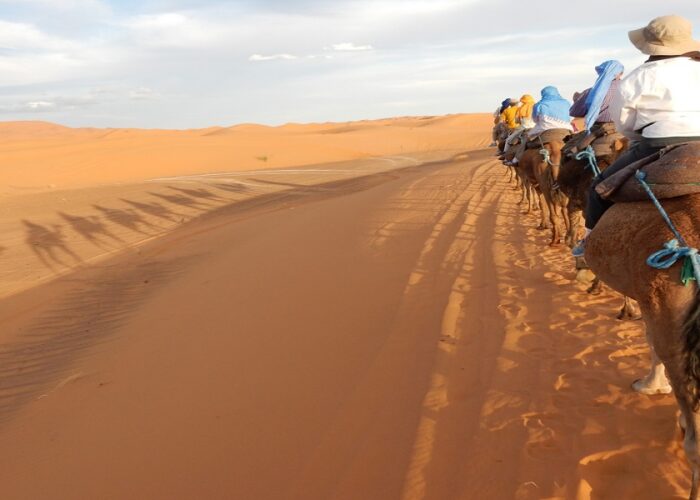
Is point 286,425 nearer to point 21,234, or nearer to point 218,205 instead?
point 21,234

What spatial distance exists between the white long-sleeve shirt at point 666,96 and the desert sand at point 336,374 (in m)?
1.96

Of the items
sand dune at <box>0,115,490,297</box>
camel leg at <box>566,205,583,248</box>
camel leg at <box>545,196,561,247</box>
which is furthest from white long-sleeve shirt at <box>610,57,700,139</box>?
sand dune at <box>0,115,490,297</box>

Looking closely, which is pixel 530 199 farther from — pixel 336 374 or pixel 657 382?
pixel 657 382

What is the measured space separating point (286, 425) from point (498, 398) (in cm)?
166

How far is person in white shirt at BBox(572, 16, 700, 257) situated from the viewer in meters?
3.56

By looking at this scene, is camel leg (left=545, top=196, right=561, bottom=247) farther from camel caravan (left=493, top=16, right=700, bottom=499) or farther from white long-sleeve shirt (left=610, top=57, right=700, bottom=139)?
white long-sleeve shirt (left=610, top=57, right=700, bottom=139)

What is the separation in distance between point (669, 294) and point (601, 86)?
4.38m

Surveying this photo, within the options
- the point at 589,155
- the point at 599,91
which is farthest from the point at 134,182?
the point at 599,91

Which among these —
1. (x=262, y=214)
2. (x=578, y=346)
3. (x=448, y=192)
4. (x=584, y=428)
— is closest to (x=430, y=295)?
(x=578, y=346)

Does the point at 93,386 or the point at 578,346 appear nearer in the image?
the point at 578,346

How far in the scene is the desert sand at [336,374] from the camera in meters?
4.12

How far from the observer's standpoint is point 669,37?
3.74 metres

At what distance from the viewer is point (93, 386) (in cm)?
660

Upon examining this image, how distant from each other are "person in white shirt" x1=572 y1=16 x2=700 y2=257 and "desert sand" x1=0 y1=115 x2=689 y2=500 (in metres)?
1.93
